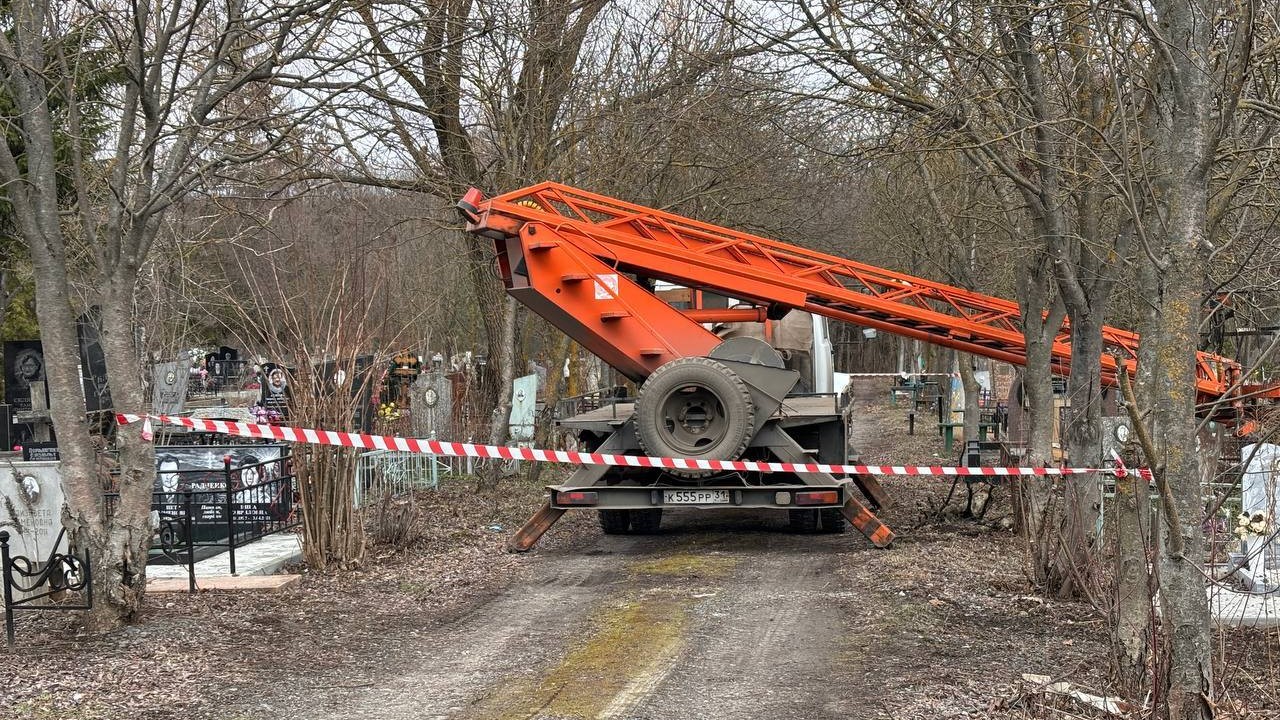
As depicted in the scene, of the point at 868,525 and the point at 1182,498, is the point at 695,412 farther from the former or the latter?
the point at 1182,498

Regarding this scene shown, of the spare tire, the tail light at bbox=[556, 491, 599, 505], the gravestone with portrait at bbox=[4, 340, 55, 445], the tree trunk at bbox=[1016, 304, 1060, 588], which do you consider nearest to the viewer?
the tree trunk at bbox=[1016, 304, 1060, 588]

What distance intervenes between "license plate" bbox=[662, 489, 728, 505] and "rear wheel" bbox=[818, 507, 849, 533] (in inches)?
66.4

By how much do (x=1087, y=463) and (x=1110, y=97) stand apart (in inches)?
108

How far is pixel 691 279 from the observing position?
1161cm

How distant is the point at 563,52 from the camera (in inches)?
663

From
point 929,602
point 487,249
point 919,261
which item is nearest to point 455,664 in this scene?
point 929,602

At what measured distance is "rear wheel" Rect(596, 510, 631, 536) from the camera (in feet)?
42.4

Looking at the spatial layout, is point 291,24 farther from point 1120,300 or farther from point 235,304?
point 1120,300

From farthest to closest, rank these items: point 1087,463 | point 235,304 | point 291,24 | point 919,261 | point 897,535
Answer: point 919,261 → point 897,535 → point 235,304 → point 1087,463 → point 291,24

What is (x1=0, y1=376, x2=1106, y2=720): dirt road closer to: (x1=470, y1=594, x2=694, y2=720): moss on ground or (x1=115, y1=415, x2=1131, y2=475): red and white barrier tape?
(x1=470, y1=594, x2=694, y2=720): moss on ground

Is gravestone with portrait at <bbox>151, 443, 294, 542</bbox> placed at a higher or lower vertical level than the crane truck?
lower

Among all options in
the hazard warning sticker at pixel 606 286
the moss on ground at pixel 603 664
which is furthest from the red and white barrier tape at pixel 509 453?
Answer: the moss on ground at pixel 603 664

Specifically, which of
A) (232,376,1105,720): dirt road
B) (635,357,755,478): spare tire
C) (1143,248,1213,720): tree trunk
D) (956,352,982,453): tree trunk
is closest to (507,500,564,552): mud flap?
(232,376,1105,720): dirt road

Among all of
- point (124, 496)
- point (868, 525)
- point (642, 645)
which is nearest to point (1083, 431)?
point (868, 525)
